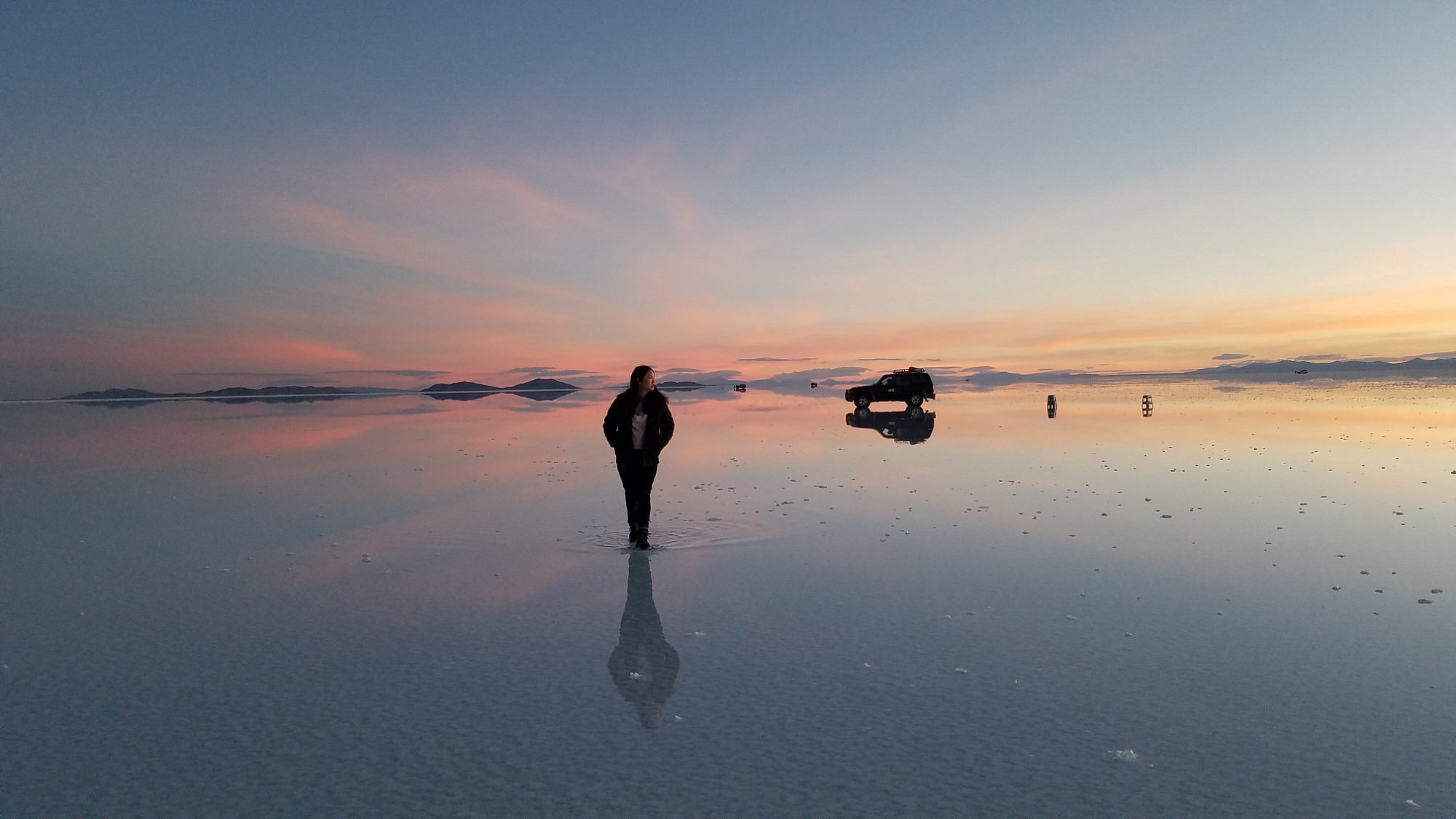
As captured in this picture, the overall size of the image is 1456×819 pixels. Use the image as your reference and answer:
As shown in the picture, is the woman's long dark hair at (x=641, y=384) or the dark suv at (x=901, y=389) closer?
the woman's long dark hair at (x=641, y=384)

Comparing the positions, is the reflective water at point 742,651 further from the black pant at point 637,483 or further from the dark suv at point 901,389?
the dark suv at point 901,389

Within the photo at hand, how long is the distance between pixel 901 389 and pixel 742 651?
44.7 m

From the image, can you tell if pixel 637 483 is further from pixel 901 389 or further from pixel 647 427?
pixel 901 389

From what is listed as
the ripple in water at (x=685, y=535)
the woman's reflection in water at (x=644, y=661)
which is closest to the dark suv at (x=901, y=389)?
the ripple in water at (x=685, y=535)

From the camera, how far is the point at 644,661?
7.04 m

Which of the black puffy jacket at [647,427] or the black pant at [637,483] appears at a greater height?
the black puffy jacket at [647,427]

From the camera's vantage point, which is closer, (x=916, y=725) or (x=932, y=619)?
(x=916, y=725)

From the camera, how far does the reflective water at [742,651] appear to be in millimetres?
4789

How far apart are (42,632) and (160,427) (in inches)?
1689

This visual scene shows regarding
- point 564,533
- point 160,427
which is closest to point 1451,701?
point 564,533

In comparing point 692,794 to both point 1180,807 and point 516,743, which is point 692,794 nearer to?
point 516,743

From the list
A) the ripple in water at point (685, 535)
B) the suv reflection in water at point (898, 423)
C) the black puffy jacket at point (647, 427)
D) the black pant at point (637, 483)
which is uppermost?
the black puffy jacket at point (647, 427)

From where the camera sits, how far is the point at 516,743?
5.32 meters

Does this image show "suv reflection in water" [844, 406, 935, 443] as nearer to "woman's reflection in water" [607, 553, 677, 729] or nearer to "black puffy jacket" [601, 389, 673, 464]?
"black puffy jacket" [601, 389, 673, 464]
